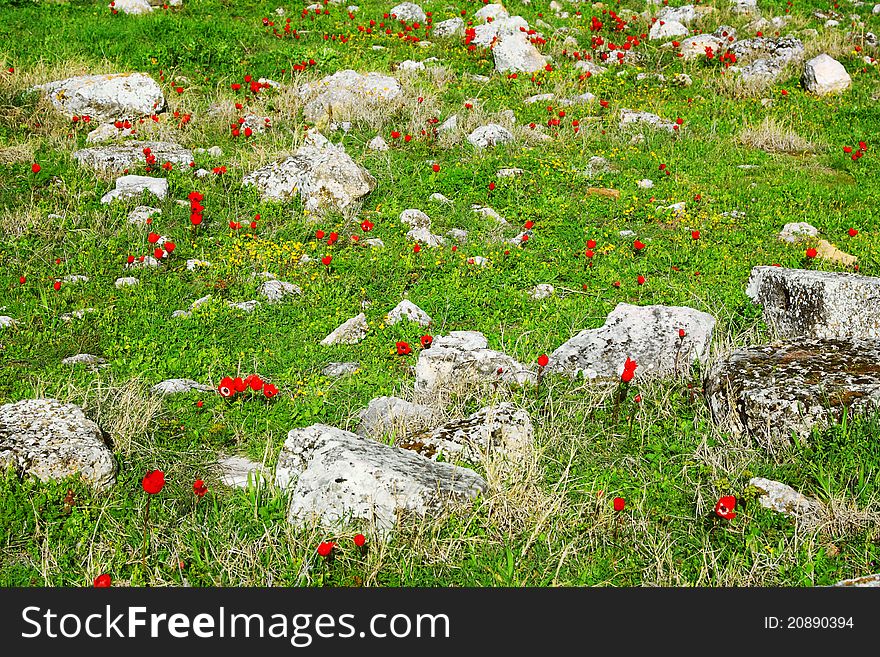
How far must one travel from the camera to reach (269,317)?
21.5 feet

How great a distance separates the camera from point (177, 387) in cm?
539

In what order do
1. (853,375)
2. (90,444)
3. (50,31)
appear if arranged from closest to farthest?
(90,444)
(853,375)
(50,31)

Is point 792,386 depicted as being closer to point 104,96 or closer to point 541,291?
point 541,291

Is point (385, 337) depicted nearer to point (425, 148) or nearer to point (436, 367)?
point (436, 367)

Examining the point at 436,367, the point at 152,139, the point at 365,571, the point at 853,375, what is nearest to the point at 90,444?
the point at 365,571

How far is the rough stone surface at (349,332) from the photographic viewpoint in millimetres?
6254

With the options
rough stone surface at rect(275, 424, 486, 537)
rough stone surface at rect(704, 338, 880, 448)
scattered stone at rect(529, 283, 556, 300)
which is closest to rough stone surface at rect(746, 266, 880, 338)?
rough stone surface at rect(704, 338, 880, 448)

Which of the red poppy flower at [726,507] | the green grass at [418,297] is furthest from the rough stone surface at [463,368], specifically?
the red poppy flower at [726,507]

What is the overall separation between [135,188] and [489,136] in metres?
4.79

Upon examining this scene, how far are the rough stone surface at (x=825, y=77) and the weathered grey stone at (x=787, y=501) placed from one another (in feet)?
35.7

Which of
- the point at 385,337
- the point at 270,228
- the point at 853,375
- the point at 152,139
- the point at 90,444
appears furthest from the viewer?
the point at 152,139

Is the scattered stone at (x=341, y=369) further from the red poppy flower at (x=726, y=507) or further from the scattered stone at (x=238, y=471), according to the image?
the red poppy flower at (x=726, y=507)

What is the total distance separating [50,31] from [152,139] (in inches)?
192

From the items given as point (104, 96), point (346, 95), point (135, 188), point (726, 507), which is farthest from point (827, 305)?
point (104, 96)
